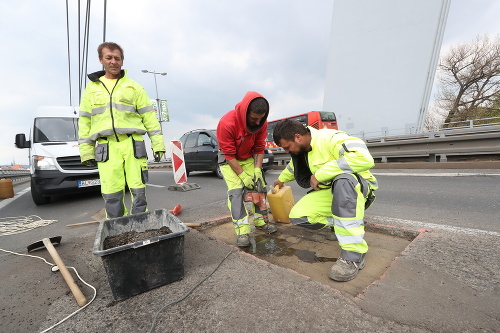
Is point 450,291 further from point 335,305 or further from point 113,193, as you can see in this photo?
point 113,193

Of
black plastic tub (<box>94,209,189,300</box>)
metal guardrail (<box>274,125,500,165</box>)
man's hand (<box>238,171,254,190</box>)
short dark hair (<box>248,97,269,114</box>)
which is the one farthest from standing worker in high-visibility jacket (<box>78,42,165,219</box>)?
metal guardrail (<box>274,125,500,165</box>)

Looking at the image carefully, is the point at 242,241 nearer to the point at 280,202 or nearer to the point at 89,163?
the point at 280,202

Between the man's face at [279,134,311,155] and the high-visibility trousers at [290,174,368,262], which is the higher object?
the man's face at [279,134,311,155]

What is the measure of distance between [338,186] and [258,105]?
1008 mm

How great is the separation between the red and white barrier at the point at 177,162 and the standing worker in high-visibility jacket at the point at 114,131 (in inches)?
146

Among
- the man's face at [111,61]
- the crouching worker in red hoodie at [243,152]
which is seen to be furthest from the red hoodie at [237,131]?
the man's face at [111,61]

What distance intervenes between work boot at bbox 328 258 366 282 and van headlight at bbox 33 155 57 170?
17.9 ft

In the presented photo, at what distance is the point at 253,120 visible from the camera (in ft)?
7.82

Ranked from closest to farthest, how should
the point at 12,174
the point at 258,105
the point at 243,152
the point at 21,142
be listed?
the point at 258,105 → the point at 243,152 → the point at 21,142 → the point at 12,174

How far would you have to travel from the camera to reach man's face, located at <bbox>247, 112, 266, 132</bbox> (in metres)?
2.31

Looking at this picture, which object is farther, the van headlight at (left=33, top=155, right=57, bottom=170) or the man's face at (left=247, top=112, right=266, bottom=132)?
the van headlight at (left=33, top=155, right=57, bottom=170)

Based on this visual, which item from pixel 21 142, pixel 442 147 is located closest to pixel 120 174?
pixel 21 142

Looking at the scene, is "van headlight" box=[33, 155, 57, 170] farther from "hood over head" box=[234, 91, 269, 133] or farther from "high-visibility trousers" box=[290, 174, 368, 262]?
"high-visibility trousers" box=[290, 174, 368, 262]

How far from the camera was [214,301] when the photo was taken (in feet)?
4.88
